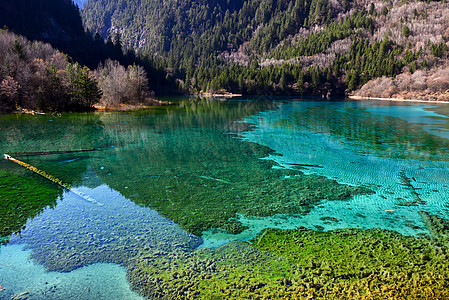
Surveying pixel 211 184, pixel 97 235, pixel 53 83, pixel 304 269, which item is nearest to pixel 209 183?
pixel 211 184

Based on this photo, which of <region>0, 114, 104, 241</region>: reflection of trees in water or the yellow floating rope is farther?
the yellow floating rope

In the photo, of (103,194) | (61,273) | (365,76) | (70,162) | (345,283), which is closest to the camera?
(345,283)

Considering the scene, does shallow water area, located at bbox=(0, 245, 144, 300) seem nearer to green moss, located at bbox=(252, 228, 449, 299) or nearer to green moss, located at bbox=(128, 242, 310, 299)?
green moss, located at bbox=(128, 242, 310, 299)

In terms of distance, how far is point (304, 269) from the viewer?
5.58 metres

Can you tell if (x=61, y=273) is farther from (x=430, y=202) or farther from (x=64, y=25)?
(x=64, y=25)

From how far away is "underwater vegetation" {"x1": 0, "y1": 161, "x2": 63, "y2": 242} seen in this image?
7.81 meters

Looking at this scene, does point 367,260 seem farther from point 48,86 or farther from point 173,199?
point 48,86

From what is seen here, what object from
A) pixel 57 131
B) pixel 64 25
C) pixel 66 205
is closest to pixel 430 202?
pixel 66 205

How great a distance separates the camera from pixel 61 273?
567 cm

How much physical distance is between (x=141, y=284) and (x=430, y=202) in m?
9.26

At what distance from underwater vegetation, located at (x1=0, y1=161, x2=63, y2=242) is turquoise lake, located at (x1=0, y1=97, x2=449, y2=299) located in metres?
0.04

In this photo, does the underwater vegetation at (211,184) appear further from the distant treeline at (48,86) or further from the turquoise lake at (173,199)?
the distant treeline at (48,86)

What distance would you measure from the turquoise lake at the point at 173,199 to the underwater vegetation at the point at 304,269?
43 cm

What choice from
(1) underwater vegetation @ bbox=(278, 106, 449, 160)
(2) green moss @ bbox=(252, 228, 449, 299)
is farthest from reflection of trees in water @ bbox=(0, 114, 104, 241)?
(1) underwater vegetation @ bbox=(278, 106, 449, 160)
